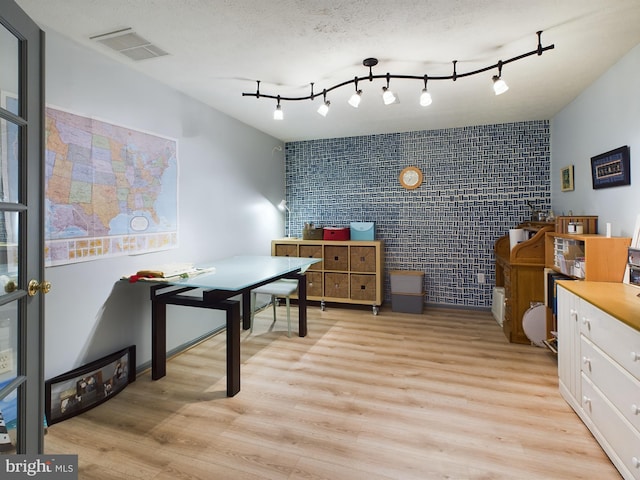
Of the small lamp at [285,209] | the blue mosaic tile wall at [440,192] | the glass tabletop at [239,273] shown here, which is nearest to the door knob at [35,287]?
the glass tabletop at [239,273]

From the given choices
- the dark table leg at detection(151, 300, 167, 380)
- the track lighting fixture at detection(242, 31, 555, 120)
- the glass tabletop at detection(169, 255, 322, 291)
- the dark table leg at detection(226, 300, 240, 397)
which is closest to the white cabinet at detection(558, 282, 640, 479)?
the track lighting fixture at detection(242, 31, 555, 120)

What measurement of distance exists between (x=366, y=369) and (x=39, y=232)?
2.31 metres

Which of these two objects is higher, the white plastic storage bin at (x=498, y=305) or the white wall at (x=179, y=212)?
the white wall at (x=179, y=212)

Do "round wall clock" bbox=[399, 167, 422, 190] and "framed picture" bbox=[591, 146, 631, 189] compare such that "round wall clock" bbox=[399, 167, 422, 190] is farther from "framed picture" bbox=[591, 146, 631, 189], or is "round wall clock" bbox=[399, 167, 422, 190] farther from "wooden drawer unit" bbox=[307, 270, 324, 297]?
"framed picture" bbox=[591, 146, 631, 189]

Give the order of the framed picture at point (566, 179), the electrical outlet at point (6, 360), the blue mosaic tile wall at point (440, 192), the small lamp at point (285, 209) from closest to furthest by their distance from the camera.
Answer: the electrical outlet at point (6, 360) < the framed picture at point (566, 179) < the blue mosaic tile wall at point (440, 192) < the small lamp at point (285, 209)

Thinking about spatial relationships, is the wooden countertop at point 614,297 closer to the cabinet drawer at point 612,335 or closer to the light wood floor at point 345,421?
the cabinet drawer at point 612,335

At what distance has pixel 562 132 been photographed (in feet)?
12.1

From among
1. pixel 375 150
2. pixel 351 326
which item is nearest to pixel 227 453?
pixel 351 326

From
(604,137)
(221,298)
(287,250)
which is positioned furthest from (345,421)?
(604,137)

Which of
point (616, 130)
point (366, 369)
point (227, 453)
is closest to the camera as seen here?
point (227, 453)

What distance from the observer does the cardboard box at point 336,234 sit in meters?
4.57

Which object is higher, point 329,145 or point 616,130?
point 329,145

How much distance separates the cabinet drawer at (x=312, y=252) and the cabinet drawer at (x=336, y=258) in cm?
8

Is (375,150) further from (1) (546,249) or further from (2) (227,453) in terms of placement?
(2) (227,453)
